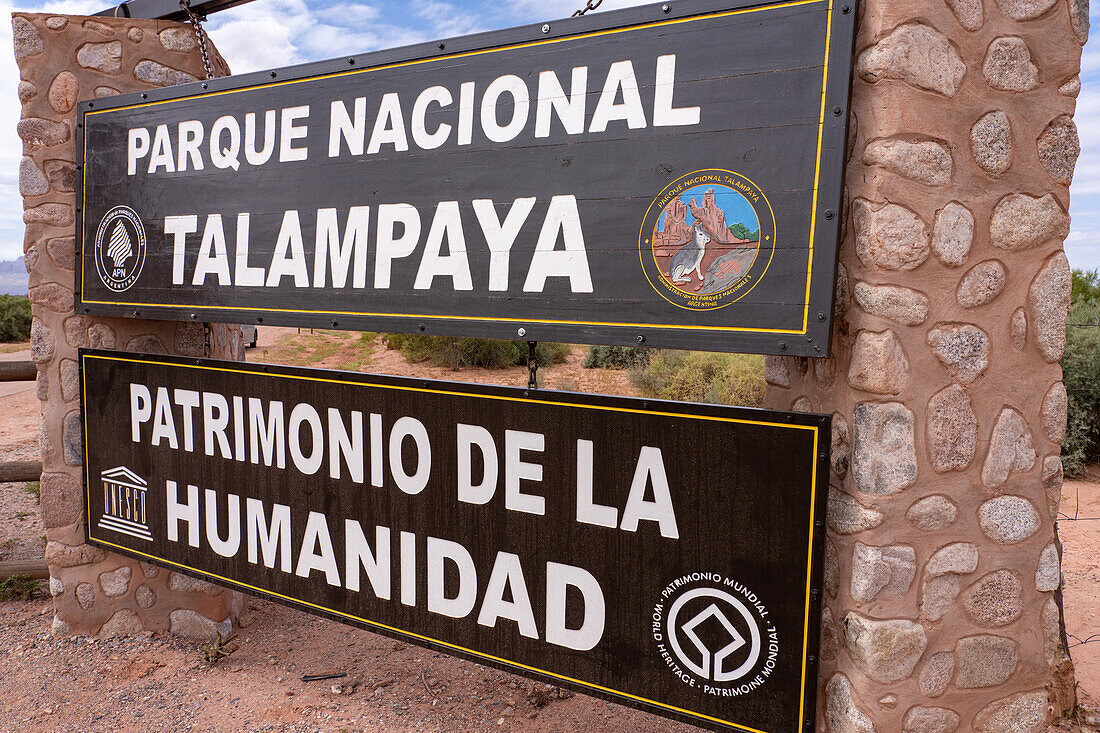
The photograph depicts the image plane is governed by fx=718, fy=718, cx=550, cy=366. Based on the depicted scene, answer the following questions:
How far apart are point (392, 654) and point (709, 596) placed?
2.48 m

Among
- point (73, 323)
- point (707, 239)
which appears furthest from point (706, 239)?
point (73, 323)

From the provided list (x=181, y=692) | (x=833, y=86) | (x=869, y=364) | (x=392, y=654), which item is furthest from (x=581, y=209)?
(x=181, y=692)

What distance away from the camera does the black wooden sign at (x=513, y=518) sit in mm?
2516

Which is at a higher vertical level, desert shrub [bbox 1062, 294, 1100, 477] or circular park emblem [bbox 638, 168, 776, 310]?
circular park emblem [bbox 638, 168, 776, 310]

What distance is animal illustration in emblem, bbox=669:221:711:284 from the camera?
8.16ft

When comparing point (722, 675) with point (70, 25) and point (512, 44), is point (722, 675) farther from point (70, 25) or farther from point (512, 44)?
point (70, 25)

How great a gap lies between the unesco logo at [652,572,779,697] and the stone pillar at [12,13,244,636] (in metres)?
3.05

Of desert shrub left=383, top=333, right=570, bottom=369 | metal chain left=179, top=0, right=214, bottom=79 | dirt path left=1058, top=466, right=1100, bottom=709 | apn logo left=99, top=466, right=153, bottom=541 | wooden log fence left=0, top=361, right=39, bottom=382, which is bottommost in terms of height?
dirt path left=1058, top=466, right=1100, bottom=709

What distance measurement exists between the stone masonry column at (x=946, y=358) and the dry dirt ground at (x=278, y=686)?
1486 mm

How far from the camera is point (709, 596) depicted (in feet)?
8.57

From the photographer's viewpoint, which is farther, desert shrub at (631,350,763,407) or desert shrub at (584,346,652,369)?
desert shrub at (584,346,652,369)

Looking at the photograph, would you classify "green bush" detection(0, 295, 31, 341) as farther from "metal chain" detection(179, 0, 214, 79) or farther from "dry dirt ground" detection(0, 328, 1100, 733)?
"metal chain" detection(179, 0, 214, 79)

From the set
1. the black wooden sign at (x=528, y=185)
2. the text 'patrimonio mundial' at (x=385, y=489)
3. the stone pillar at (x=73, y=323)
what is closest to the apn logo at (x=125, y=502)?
the text 'patrimonio mundial' at (x=385, y=489)

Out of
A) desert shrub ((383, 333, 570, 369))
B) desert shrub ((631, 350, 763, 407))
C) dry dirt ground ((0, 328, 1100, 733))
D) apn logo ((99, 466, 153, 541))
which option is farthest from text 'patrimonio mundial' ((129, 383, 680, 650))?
desert shrub ((383, 333, 570, 369))
